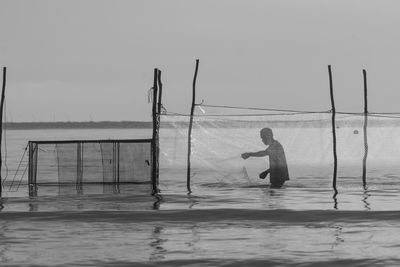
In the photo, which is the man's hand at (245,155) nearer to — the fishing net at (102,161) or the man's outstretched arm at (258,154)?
the man's outstretched arm at (258,154)

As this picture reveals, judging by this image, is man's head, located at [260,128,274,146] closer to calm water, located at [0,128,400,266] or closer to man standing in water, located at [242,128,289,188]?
man standing in water, located at [242,128,289,188]

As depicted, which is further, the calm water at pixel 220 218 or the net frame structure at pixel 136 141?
the net frame structure at pixel 136 141

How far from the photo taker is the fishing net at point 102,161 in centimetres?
2067

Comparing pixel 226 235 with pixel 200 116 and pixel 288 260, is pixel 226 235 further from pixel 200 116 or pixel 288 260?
pixel 200 116

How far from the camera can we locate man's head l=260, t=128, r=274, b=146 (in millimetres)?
20453

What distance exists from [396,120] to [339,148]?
1592mm

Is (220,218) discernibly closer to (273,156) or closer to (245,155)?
(245,155)

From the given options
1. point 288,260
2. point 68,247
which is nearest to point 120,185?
point 68,247

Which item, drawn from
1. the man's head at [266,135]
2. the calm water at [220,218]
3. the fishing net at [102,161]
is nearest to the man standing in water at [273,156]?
the man's head at [266,135]

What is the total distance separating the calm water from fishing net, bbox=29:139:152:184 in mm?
283

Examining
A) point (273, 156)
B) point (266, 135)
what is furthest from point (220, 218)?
point (273, 156)

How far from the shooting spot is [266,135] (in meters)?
20.5

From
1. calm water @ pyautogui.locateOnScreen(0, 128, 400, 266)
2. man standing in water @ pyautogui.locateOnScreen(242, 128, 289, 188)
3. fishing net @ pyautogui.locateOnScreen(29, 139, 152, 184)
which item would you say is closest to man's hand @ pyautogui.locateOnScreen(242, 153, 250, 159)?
man standing in water @ pyautogui.locateOnScreen(242, 128, 289, 188)

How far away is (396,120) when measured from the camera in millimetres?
22828
